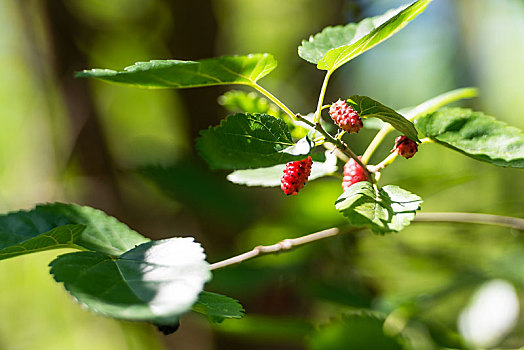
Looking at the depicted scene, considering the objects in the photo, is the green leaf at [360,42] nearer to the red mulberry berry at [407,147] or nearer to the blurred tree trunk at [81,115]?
the red mulberry berry at [407,147]

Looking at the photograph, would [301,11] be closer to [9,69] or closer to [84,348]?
[9,69]

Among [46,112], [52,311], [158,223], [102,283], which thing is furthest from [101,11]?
[102,283]

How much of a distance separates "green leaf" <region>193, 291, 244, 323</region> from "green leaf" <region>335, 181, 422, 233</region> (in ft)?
0.42

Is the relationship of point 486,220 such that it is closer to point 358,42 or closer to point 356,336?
point 356,336

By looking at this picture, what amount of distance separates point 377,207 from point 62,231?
29cm

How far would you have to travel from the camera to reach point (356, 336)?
2.79ft

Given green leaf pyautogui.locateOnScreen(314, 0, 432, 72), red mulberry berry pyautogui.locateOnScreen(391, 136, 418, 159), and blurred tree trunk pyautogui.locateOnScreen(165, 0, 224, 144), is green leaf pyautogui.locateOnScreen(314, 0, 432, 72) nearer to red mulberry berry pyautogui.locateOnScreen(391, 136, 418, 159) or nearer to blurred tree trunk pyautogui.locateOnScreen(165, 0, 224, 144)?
red mulberry berry pyautogui.locateOnScreen(391, 136, 418, 159)

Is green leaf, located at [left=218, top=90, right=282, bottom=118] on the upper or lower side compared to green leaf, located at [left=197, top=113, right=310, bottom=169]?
upper

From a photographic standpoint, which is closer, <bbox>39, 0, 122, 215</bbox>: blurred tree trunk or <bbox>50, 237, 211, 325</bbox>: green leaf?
<bbox>50, 237, 211, 325</bbox>: green leaf

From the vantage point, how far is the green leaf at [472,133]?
52 centimetres

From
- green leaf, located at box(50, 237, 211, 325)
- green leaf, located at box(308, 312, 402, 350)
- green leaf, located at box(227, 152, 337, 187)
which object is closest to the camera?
green leaf, located at box(50, 237, 211, 325)

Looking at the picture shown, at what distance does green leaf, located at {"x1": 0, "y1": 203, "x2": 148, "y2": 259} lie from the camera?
0.48 metres

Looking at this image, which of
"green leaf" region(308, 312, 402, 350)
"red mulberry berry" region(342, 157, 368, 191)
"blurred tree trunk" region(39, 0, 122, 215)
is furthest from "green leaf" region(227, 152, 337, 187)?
"blurred tree trunk" region(39, 0, 122, 215)

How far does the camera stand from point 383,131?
23.2 inches
